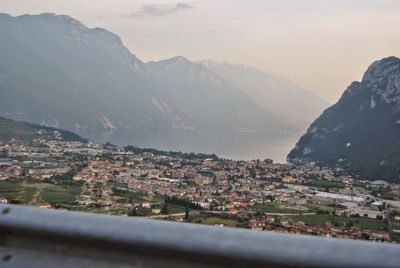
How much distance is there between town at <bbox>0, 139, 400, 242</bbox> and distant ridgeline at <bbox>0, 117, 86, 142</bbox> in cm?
741

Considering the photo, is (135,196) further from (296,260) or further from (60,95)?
(60,95)

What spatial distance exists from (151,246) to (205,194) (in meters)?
24.0

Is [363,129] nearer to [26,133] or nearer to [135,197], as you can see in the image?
[26,133]

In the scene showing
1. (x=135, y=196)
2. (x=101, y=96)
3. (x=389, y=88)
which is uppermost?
(x=101, y=96)

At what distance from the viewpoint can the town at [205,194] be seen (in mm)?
14953

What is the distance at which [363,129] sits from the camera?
69.0m

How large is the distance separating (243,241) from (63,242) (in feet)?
1.73

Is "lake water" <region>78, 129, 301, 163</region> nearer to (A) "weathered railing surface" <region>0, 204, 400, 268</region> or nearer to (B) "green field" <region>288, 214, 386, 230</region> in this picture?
(B) "green field" <region>288, 214, 386, 230</region>

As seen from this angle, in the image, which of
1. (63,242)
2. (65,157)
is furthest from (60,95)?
(63,242)

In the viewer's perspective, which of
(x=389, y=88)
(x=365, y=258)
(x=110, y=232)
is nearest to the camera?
(x=365, y=258)

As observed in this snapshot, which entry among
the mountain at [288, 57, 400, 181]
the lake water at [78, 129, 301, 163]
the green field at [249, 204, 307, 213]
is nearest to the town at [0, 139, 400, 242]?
the green field at [249, 204, 307, 213]

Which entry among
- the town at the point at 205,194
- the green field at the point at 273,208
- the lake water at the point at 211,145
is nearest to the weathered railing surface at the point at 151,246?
the town at the point at 205,194

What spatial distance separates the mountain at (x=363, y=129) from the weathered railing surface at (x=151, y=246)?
155 feet

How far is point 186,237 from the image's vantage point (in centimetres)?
130
